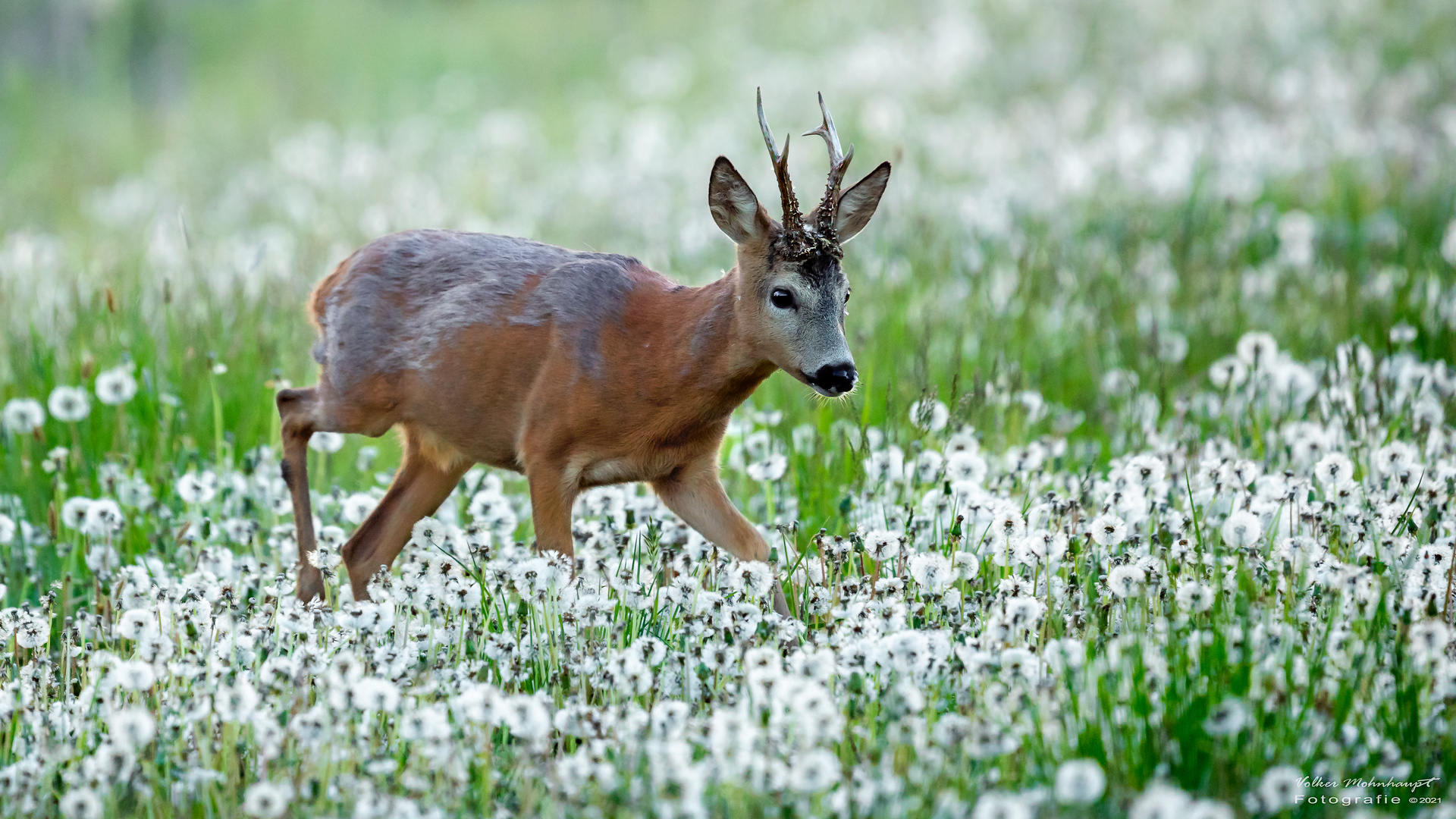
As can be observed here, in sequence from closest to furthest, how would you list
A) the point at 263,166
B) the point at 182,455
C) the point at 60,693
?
1. the point at 60,693
2. the point at 182,455
3. the point at 263,166

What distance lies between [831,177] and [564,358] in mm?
1090

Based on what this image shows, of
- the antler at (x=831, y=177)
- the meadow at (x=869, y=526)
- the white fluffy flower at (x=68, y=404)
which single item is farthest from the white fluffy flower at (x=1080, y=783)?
the white fluffy flower at (x=68, y=404)

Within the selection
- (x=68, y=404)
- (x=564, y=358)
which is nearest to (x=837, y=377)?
(x=564, y=358)

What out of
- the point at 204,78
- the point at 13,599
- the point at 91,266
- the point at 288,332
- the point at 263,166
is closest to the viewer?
the point at 13,599

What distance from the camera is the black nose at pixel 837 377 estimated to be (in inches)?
174

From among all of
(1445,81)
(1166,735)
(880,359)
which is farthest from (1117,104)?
(1166,735)

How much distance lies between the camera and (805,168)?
1284 centimetres

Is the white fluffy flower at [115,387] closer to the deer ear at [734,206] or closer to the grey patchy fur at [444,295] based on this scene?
the grey patchy fur at [444,295]

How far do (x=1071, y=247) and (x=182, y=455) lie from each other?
5.73m

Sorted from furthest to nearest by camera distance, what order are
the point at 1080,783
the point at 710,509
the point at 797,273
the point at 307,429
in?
1. the point at 307,429
2. the point at 710,509
3. the point at 797,273
4. the point at 1080,783

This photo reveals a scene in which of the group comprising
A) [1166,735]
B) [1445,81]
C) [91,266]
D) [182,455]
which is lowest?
[1166,735]

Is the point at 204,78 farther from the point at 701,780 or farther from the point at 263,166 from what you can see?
the point at 701,780

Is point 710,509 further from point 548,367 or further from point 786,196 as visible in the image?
point 786,196

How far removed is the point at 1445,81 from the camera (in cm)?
1349
